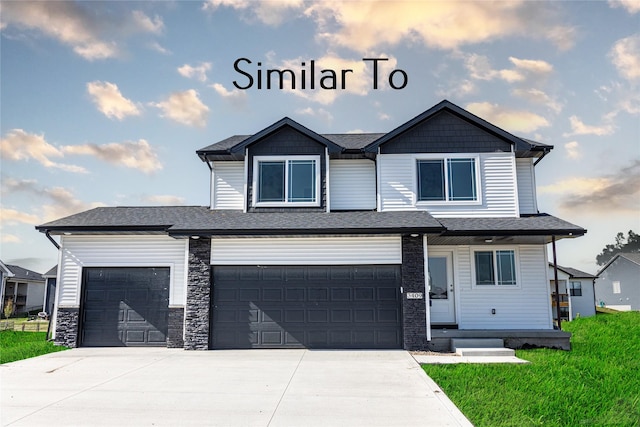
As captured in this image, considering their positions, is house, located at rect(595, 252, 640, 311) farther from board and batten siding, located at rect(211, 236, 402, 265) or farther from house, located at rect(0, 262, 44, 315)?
house, located at rect(0, 262, 44, 315)

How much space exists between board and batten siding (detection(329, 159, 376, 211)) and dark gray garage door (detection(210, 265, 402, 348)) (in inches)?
91.4

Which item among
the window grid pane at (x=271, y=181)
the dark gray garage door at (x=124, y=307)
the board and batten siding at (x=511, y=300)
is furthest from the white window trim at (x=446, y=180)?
the dark gray garage door at (x=124, y=307)

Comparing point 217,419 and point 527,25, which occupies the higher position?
point 527,25

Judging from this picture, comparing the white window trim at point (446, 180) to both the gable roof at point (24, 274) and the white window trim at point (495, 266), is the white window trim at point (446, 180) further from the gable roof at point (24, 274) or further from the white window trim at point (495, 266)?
the gable roof at point (24, 274)

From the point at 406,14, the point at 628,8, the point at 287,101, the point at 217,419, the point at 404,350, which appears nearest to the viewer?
the point at 217,419

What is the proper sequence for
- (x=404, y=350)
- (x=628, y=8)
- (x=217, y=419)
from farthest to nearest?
(x=628, y=8), (x=404, y=350), (x=217, y=419)

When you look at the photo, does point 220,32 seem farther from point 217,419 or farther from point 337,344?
point 217,419

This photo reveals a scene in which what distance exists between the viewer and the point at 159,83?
1528 centimetres

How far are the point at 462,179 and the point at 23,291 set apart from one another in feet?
117

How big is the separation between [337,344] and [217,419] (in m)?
6.57

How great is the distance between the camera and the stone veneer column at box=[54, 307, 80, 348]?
43.0ft

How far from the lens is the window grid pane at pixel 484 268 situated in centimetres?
1361

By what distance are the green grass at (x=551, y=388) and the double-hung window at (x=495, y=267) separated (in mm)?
2348

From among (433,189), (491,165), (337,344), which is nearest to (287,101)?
(433,189)
